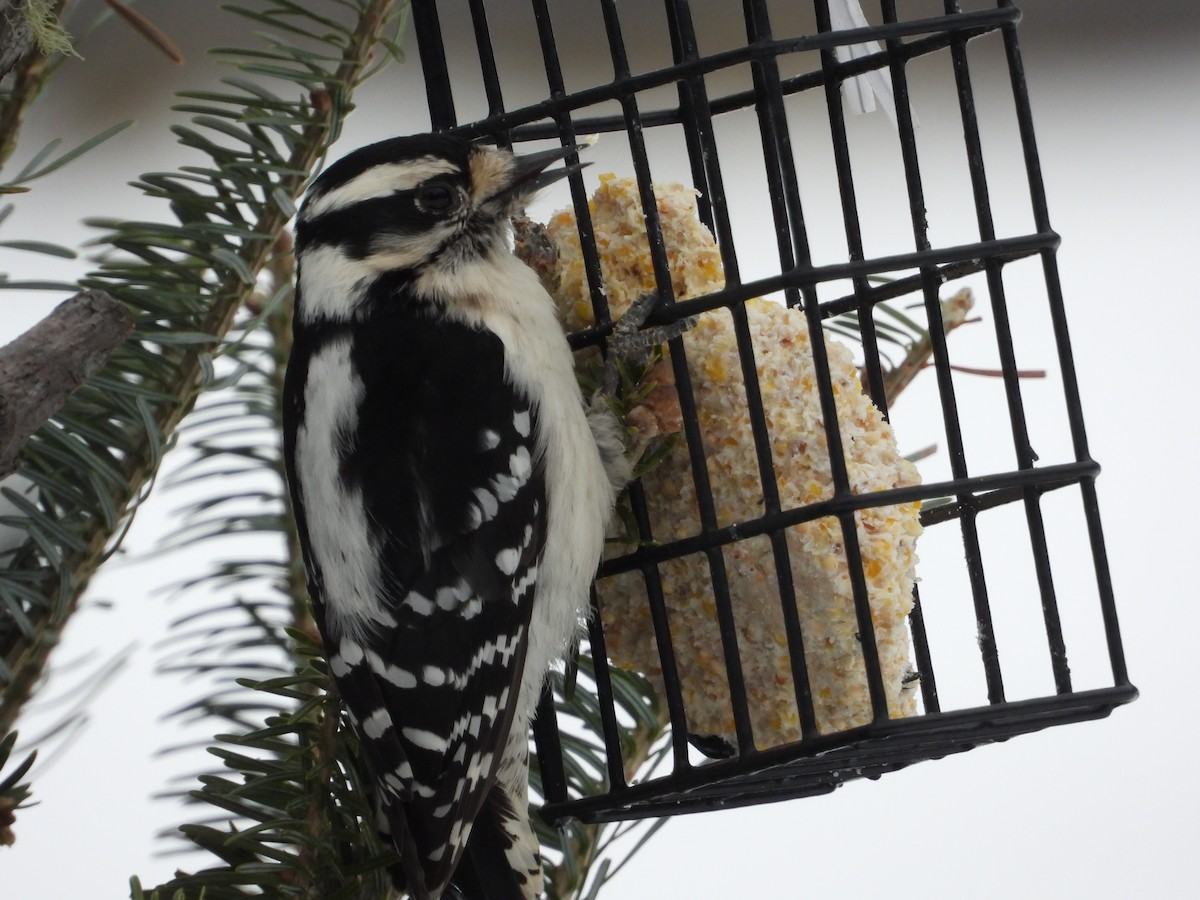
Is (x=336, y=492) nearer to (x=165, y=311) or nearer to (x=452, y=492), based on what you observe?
(x=452, y=492)

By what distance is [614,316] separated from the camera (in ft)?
5.42

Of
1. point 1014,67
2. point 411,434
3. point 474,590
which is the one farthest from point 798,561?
point 1014,67

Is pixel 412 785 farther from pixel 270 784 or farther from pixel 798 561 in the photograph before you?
pixel 798 561

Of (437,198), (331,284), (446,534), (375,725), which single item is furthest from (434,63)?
(375,725)

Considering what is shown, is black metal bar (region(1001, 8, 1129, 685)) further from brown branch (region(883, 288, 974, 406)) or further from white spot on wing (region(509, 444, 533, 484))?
white spot on wing (region(509, 444, 533, 484))

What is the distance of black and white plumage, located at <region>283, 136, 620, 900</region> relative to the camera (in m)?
1.55

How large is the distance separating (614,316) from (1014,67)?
531 mm

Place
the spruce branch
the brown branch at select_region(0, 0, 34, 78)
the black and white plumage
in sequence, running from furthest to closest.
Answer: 1. the black and white plumage
2. the spruce branch
3. the brown branch at select_region(0, 0, 34, 78)

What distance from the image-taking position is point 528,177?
168 centimetres

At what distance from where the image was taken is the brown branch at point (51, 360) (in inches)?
40.6

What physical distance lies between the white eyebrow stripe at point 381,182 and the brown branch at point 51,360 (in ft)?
1.92

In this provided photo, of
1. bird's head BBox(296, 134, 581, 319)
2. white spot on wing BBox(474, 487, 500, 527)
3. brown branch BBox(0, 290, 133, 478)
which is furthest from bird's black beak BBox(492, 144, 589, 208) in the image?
brown branch BBox(0, 290, 133, 478)

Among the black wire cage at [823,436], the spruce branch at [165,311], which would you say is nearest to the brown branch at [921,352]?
the black wire cage at [823,436]

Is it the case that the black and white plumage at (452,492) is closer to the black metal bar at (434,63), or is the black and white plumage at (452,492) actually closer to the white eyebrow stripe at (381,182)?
the white eyebrow stripe at (381,182)
